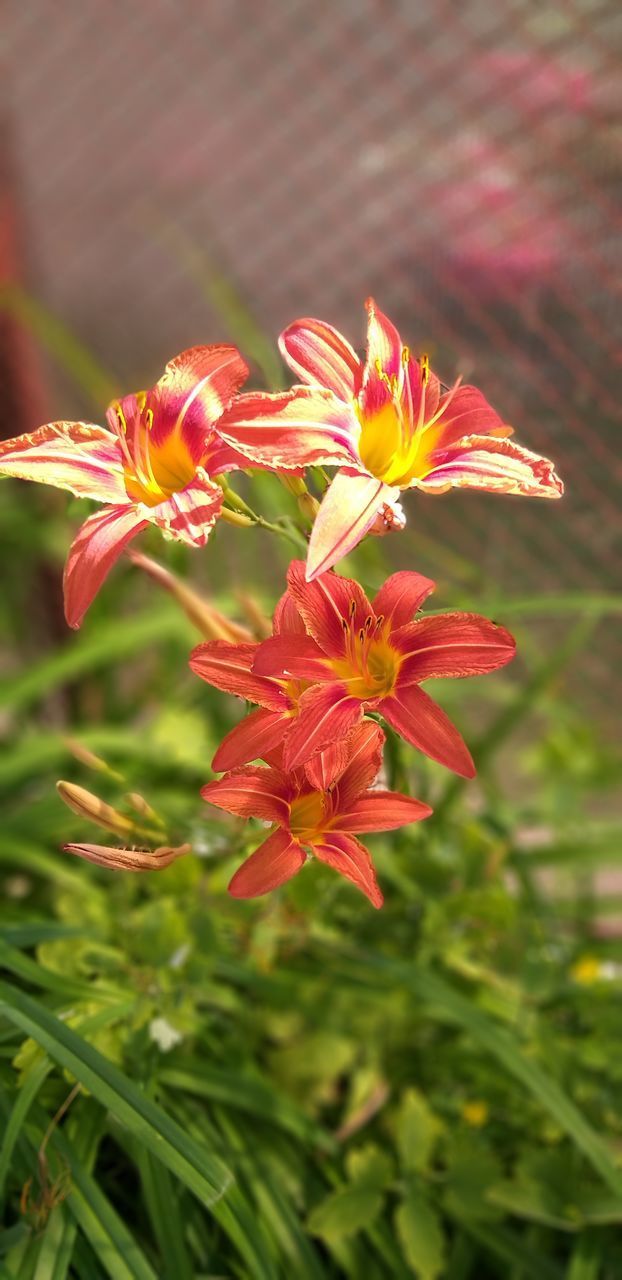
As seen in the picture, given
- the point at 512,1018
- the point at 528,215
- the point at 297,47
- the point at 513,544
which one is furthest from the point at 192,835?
the point at 297,47

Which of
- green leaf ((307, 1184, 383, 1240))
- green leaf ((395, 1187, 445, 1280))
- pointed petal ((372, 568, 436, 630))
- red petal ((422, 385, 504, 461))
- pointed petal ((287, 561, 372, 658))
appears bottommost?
green leaf ((395, 1187, 445, 1280))

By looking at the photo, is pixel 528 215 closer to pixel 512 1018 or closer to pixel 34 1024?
pixel 512 1018

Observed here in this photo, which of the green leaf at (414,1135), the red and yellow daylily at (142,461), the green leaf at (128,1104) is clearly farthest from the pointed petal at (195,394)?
the green leaf at (414,1135)

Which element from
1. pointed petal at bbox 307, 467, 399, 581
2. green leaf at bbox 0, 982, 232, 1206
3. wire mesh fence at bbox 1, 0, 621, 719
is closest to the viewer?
pointed petal at bbox 307, 467, 399, 581

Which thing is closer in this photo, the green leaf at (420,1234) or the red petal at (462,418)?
the red petal at (462,418)

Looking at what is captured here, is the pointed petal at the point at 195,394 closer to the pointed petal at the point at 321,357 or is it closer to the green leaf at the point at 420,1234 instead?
the pointed petal at the point at 321,357

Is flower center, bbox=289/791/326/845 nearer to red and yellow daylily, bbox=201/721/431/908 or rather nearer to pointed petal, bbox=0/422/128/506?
red and yellow daylily, bbox=201/721/431/908

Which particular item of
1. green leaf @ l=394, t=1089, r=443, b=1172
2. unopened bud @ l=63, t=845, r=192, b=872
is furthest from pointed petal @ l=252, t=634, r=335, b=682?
green leaf @ l=394, t=1089, r=443, b=1172
